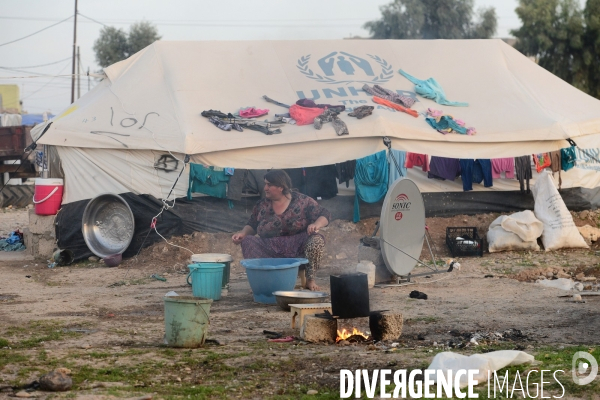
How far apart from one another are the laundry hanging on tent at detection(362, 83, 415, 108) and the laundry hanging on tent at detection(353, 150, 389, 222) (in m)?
0.85

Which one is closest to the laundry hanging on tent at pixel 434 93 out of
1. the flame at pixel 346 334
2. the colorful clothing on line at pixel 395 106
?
the colorful clothing on line at pixel 395 106

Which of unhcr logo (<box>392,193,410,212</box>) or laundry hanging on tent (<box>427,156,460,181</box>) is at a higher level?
laundry hanging on tent (<box>427,156,460,181</box>)

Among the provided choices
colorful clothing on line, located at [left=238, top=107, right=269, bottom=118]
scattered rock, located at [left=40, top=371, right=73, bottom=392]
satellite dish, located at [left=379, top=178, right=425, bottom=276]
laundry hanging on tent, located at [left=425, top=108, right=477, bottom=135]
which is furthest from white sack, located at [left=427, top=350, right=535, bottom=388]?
colorful clothing on line, located at [left=238, top=107, right=269, bottom=118]

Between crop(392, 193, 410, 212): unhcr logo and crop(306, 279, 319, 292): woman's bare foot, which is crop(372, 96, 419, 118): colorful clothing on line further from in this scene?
crop(306, 279, 319, 292): woman's bare foot

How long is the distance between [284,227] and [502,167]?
19.1 ft

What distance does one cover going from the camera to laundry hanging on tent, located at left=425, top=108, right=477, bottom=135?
39.9ft

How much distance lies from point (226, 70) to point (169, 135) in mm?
1981

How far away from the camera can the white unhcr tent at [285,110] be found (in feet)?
38.4

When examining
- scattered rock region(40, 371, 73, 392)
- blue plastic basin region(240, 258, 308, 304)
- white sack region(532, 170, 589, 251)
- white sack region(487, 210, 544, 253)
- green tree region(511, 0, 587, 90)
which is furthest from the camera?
green tree region(511, 0, 587, 90)

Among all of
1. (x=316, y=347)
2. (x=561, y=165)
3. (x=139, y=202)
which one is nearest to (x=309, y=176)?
(x=139, y=202)

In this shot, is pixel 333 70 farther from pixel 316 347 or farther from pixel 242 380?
pixel 242 380

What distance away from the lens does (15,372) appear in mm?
5004

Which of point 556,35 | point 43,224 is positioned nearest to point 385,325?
point 43,224

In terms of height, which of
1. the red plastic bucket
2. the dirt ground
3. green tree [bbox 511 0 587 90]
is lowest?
the dirt ground
